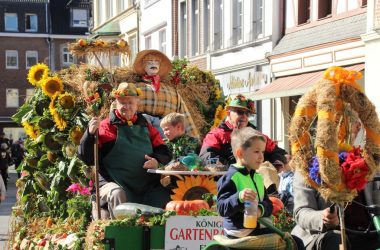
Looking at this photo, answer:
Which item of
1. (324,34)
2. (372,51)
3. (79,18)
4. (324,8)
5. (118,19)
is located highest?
(79,18)

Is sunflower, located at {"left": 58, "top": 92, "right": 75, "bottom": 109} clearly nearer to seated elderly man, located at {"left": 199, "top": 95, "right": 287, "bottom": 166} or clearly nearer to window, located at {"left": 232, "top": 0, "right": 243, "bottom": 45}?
seated elderly man, located at {"left": 199, "top": 95, "right": 287, "bottom": 166}

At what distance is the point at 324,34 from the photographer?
19.9 meters

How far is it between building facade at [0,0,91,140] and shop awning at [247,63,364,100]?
45.0 meters

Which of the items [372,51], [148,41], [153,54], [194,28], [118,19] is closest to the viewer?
[153,54]

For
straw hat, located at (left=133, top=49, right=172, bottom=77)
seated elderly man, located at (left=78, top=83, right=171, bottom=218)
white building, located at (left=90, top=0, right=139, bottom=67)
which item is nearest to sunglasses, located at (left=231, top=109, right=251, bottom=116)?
seated elderly man, located at (left=78, top=83, right=171, bottom=218)

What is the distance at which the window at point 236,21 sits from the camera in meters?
24.9

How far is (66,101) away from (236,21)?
17.2m

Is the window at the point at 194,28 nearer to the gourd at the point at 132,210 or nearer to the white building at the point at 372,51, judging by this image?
the white building at the point at 372,51

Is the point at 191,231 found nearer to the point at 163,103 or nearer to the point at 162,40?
the point at 163,103

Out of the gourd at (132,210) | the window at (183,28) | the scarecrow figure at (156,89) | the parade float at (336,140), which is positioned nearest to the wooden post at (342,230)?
the parade float at (336,140)

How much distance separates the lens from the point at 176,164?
690 centimetres

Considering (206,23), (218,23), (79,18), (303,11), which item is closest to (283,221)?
(303,11)

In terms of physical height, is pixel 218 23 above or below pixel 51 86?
above

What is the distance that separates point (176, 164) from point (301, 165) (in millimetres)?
2431
